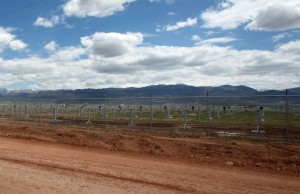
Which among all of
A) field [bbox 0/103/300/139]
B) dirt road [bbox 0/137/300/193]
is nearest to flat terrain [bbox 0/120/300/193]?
dirt road [bbox 0/137/300/193]

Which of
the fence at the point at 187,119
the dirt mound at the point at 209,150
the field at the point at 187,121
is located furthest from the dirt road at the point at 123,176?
the field at the point at 187,121

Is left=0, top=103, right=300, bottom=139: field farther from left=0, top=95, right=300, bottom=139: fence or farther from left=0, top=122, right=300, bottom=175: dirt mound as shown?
left=0, top=122, right=300, bottom=175: dirt mound

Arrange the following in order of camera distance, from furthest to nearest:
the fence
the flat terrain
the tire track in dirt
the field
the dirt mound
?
the field
the fence
the dirt mound
the flat terrain
the tire track in dirt

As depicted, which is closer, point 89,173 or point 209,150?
point 89,173

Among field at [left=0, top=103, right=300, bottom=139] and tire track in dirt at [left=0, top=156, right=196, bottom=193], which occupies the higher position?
field at [left=0, top=103, right=300, bottom=139]

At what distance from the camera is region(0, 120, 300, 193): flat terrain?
10.2 metres

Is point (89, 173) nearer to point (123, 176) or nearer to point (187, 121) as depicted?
point (123, 176)

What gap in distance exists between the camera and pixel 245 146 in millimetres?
17594

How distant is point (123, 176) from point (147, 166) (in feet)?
6.66

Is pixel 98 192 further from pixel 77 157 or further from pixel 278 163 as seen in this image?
pixel 278 163

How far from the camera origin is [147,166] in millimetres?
13461

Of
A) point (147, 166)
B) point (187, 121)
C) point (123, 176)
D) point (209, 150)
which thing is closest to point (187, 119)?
point (187, 121)

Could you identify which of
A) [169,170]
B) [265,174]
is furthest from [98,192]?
[265,174]

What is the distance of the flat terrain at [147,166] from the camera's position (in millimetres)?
10195
